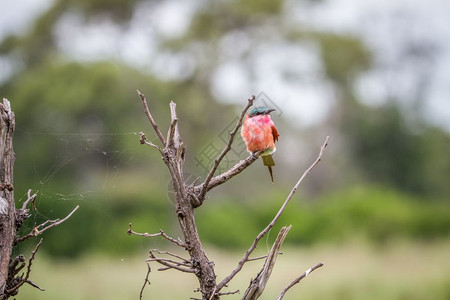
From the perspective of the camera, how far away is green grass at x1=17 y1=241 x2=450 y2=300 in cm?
447

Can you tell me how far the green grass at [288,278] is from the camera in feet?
14.7

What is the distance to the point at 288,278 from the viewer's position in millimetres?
4711

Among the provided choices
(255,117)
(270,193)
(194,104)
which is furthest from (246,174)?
(255,117)

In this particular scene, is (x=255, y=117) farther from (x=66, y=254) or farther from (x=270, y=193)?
(x=270, y=193)

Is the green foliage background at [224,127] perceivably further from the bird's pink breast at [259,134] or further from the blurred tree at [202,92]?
the bird's pink breast at [259,134]

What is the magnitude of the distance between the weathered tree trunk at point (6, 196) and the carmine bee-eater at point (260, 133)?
410mm

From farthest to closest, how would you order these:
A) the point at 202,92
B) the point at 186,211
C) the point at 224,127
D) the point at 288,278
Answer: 1. the point at 202,92
2. the point at 224,127
3. the point at 288,278
4. the point at 186,211

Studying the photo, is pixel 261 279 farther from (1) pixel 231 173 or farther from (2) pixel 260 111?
Answer: (2) pixel 260 111

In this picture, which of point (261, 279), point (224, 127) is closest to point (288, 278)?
point (224, 127)

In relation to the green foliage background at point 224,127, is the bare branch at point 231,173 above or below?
below

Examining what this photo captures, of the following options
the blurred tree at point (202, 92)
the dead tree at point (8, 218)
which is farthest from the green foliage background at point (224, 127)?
the dead tree at point (8, 218)

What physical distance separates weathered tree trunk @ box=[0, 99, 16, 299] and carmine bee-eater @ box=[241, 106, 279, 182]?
41cm

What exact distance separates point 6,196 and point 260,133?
45 cm

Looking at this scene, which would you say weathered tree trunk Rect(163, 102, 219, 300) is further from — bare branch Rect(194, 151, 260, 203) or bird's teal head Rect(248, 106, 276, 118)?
bird's teal head Rect(248, 106, 276, 118)
